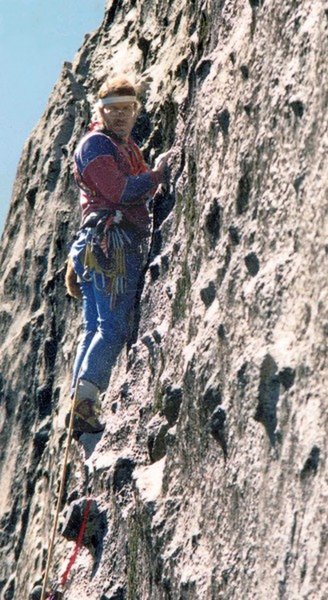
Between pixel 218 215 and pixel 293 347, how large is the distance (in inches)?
68.2

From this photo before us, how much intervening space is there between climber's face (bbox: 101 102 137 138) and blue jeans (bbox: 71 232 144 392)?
2.59 feet

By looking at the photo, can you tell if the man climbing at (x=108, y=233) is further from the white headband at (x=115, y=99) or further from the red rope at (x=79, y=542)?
the red rope at (x=79, y=542)

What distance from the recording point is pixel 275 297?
731 centimetres

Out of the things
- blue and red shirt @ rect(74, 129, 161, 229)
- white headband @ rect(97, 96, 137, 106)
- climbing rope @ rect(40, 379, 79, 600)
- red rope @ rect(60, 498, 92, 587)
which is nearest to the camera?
red rope @ rect(60, 498, 92, 587)

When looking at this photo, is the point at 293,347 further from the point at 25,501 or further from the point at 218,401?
the point at 25,501

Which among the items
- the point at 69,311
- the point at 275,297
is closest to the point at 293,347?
the point at 275,297

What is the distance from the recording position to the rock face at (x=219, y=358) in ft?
22.6

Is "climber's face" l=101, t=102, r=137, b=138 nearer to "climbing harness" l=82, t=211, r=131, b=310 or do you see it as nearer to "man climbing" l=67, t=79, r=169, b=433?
"man climbing" l=67, t=79, r=169, b=433

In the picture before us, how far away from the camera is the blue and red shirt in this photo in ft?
35.0

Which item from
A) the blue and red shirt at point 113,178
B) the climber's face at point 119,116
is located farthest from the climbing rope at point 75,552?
the climber's face at point 119,116

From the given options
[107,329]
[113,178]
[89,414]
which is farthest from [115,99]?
[89,414]

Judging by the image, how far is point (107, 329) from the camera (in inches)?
423

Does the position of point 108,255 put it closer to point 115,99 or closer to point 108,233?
point 108,233

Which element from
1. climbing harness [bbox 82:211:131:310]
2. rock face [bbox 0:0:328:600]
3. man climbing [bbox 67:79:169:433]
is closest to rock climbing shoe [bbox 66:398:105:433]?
man climbing [bbox 67:79:169:433]
